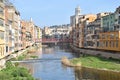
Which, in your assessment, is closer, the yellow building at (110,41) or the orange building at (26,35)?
the yellow building at (110,41)

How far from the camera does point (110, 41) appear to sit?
2685 inches

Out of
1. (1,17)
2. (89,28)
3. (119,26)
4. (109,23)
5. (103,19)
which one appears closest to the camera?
(1,17)

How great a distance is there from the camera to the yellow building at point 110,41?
63.6 m

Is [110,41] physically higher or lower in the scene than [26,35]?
lower

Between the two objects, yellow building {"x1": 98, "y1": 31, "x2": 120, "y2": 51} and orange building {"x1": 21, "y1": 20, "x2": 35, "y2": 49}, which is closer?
yellow building {"x1": 98, "y1": 31, "x2": 120, "y2": 51}

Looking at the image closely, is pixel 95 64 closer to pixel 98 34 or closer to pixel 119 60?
pixel 119 60

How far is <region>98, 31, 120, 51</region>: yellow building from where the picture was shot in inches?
2505

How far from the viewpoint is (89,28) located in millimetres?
95562

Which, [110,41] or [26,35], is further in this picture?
[26,35]

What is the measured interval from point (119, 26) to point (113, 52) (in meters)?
5.72

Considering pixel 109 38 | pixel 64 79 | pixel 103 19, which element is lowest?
pixel 64 79

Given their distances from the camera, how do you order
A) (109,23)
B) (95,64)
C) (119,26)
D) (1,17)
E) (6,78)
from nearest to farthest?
(6,78)
(1,17)
(95,64)
(119,26)
(109,23)

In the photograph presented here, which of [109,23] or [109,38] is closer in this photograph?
[109,38]

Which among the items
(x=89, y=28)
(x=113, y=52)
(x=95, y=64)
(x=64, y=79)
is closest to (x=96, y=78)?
(x=64, y=79)
